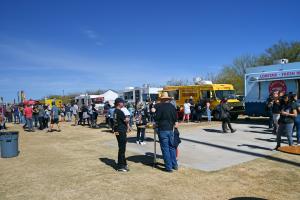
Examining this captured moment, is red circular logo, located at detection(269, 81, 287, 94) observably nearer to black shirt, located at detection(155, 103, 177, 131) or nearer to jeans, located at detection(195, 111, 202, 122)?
jeans, located at detection(195, 111, 202, 122)

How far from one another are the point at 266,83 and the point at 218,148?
9277 mm

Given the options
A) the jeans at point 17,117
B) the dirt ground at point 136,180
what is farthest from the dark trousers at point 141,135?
the jeans at point 17,117

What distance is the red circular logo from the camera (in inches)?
699

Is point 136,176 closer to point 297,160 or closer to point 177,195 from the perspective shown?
point 177,195

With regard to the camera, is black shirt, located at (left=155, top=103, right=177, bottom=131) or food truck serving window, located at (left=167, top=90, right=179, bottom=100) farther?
food truck serving window, located at (left=167, top=90, right=179, bottom=100)

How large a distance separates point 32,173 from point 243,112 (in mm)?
16152

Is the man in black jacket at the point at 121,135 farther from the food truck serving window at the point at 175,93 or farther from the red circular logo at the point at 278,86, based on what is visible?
the food truck serving window at the point at 175,93

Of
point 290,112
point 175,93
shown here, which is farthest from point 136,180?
point 175,93

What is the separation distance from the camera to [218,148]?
36.7 feet

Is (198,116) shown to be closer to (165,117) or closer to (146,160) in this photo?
(146,160)

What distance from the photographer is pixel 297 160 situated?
8883 mm

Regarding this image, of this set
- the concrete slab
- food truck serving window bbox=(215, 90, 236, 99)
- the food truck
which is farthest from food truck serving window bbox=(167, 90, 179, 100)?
the concrete slab

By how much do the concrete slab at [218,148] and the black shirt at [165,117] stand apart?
1.38 meters

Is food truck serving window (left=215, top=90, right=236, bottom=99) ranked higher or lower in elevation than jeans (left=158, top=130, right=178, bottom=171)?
higher
